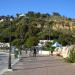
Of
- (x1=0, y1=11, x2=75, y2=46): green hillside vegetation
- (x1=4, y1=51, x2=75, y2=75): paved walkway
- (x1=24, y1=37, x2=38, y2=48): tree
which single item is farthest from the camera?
(x1=0, y1=11, x2=75, y2=46): green hillside vegetation

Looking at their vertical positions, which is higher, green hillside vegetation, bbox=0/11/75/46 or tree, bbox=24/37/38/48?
green hillside vegetation, bbox=0/11/75/46

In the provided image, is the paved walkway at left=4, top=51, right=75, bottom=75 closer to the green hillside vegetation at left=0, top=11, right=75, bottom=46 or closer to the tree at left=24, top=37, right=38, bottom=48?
the tree at left=24, top=37, right=38, bottom=48

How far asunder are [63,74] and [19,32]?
10018cm

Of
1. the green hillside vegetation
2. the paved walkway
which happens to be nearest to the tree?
the green hillside vegetation

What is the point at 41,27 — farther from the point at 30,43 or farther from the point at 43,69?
the point at 43,69

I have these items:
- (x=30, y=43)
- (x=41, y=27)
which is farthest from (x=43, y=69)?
(x=41, y=27)

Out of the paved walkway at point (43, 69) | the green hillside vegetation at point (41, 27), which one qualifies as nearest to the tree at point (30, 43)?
the green hillside vegetation at point (41, 27)

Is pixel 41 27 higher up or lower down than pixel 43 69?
higher up

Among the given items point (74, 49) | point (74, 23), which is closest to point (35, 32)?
point (74, 23)

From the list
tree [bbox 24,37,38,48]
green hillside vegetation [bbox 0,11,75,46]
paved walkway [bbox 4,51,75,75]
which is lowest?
paved walkway [bbox 4,51,75,75]

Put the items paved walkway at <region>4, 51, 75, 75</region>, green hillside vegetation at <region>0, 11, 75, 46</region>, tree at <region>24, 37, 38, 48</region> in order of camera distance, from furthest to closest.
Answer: green hillside vegetation at <region>0, 11, 75, 46</region> → tree at <region>24, 37, 38, 48</region> → paved walkway at <region>4, 51, 75, 75</region>

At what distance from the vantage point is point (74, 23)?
153750 millimetres

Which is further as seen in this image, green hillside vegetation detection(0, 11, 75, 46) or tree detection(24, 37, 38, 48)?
green hillside vegetation detection(0, 11, 75, 46)

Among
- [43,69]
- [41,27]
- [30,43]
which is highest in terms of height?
[41,27]
